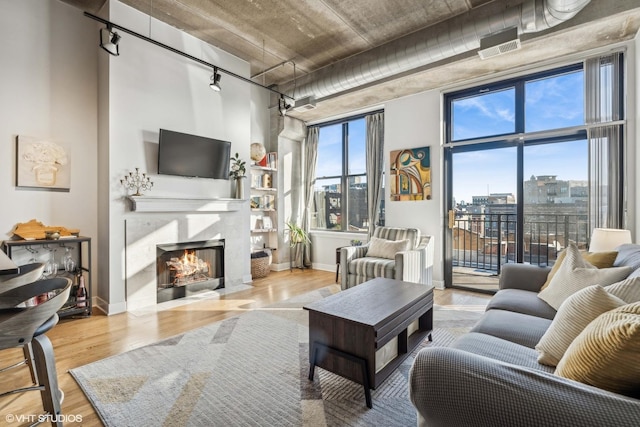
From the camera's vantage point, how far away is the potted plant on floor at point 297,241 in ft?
20.2

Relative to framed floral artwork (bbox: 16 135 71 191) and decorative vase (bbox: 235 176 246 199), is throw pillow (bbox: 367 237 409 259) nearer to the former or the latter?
decorative vase (bbox: 235 176 246 199)

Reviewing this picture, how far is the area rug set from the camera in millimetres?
1787

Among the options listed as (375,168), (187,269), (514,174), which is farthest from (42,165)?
(514,174)

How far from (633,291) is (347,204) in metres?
4.80

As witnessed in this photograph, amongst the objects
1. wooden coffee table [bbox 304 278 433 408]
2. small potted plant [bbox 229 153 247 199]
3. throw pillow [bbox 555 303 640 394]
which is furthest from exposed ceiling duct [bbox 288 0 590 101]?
throw pillow [bbox 555 303 640 394]

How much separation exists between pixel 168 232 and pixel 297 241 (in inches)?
102

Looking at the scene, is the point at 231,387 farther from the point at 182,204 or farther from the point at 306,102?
the point at 306,102

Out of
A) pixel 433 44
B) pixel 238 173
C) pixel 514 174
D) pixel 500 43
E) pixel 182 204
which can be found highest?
pixel 433 44

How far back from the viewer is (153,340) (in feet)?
9.38

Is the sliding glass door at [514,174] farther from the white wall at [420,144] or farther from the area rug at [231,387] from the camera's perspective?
the area rug at [231,387]

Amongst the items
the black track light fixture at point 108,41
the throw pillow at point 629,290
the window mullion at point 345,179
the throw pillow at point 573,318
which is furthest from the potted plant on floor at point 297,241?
the throw pillow at point 629,290

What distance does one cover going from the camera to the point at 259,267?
538 centimetres

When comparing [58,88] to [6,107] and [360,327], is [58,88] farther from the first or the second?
[360,327]

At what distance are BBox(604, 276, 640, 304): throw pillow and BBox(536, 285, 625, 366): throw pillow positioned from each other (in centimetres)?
19
